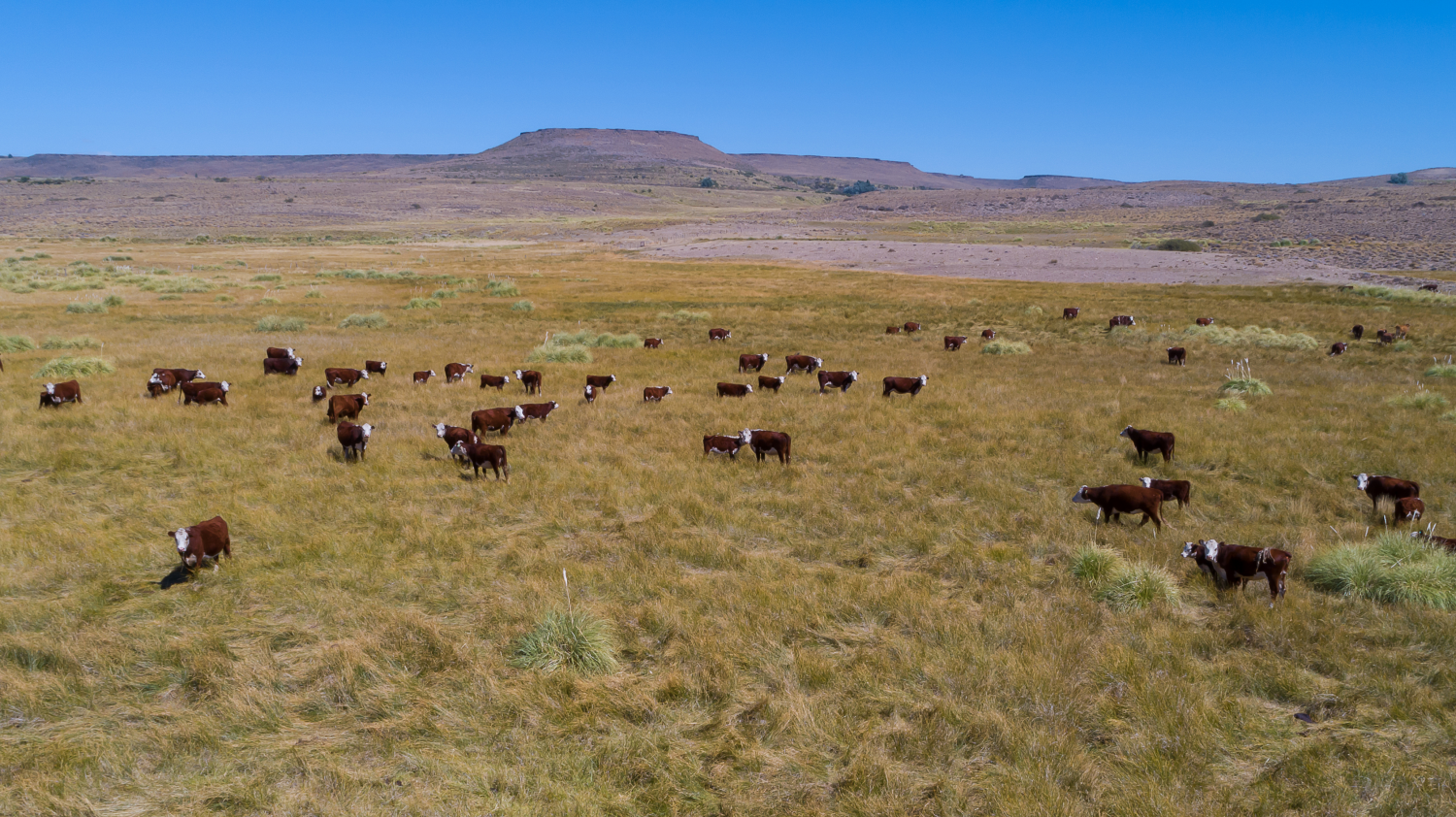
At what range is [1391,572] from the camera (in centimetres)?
793

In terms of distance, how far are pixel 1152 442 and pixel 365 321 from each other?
33043 mm

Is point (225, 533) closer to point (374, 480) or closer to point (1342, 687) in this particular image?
point (374, 480)

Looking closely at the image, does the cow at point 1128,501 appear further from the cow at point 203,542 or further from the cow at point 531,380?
the cow at point 531,380

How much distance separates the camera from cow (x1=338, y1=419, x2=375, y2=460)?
13047 mm

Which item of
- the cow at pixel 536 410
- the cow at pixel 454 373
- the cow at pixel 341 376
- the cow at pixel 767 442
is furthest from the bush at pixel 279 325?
the cow at pixel 767 442

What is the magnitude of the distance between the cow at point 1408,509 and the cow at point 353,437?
1706 centimetres

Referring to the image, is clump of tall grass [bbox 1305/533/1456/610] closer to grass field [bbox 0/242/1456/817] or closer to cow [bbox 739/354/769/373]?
grass field [bbox 0/242/1456/817]

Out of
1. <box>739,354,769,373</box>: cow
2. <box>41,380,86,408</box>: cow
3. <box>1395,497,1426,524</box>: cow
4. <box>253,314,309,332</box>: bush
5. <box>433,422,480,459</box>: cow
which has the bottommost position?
<box>1395,497,1426,524</box>: cow

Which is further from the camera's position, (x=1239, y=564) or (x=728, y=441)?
(x=728, y=441)

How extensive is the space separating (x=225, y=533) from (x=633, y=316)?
30052 mm

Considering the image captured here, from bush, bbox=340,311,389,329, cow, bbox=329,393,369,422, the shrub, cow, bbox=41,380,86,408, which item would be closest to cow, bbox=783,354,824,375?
cow, bbox=329,393,369,422

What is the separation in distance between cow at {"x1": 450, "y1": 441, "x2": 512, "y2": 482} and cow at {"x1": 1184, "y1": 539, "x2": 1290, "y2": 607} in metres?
10.6

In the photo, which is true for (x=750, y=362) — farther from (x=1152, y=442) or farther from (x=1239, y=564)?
(x=1239, y=564)

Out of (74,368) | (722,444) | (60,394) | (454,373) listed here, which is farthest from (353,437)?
(74,368)
